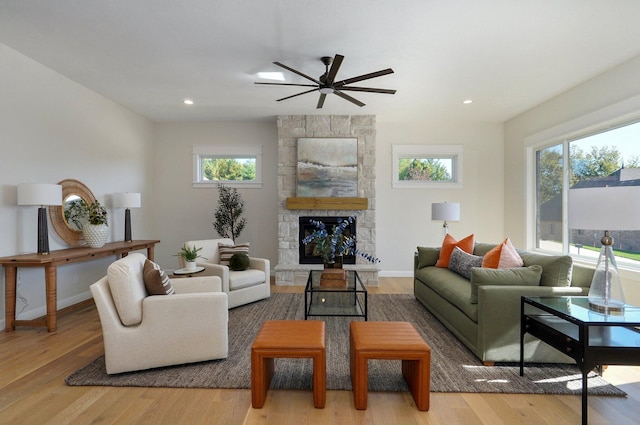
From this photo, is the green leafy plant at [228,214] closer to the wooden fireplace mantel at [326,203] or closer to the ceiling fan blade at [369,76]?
the wooden fireplace mantel at [326,203]

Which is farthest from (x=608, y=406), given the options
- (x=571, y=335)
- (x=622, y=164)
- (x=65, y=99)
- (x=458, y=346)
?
(x=65, y=99)

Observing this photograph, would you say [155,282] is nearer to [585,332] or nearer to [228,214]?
[585,332]

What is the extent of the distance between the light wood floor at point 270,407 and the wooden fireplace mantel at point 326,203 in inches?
136

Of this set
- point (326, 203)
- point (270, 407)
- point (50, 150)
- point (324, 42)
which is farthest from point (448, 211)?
point (50, 150)

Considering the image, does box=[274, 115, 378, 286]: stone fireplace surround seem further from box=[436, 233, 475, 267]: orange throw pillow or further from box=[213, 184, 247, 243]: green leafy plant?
box=[436, 233, 475, 267]: orange throw pillow

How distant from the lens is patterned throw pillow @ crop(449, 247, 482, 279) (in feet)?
11.7

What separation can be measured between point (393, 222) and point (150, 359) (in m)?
4.50

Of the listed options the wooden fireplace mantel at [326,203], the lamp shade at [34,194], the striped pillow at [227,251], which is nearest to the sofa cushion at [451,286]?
the wooden fireplace mantel at [326,203]

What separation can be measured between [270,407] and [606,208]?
2376 millimetres

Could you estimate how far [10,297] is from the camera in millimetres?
3287

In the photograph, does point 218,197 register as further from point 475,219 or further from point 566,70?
point 566,70

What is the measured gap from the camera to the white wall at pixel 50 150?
3.37m

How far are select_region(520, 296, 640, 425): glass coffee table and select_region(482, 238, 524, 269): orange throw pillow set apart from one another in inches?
29.7

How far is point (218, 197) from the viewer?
6023 millimetres
